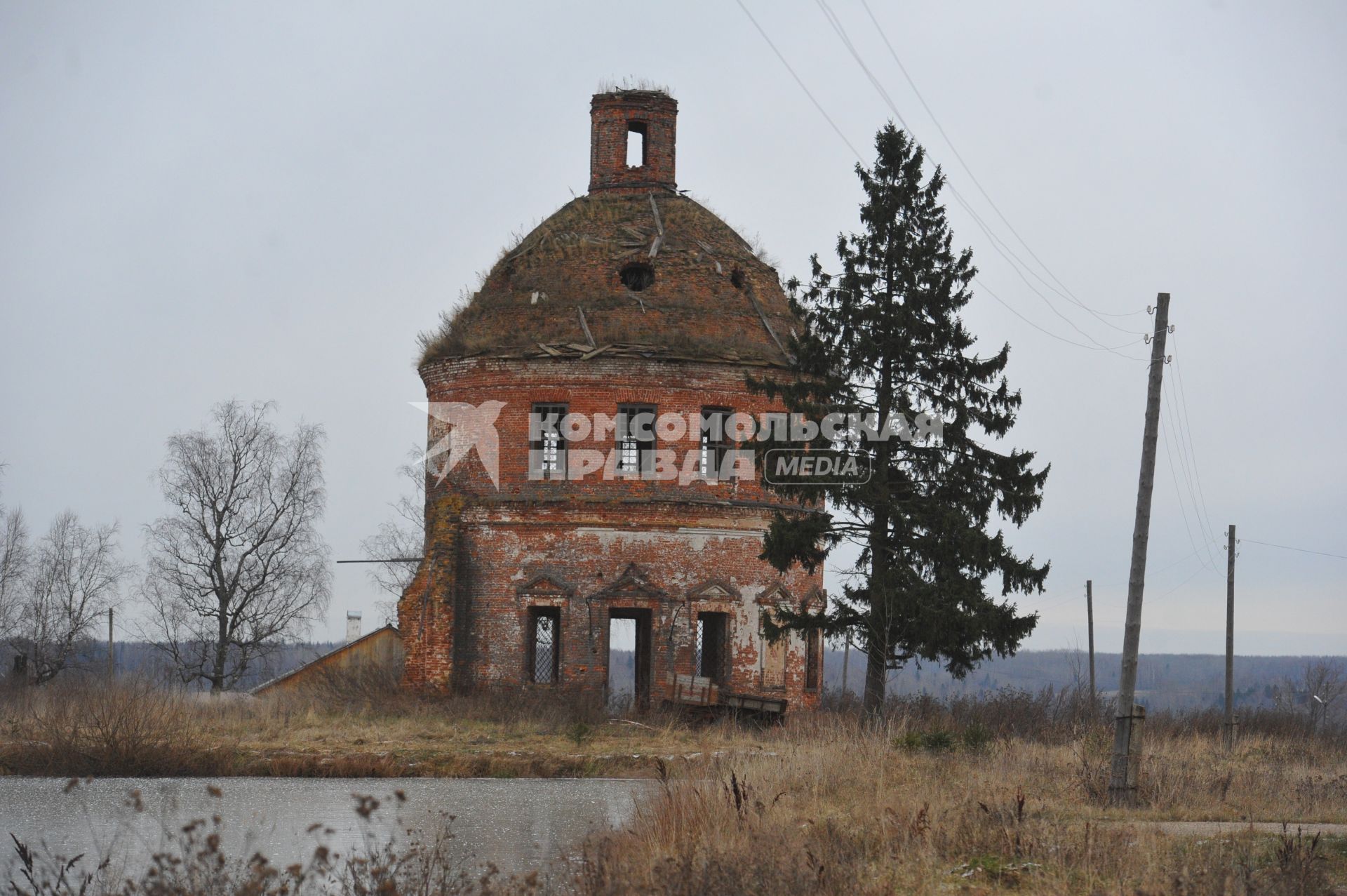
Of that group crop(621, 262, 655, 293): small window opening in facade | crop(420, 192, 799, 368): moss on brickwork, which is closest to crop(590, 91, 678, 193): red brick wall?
crop(420, 192, 799, 368): moss on brickwork

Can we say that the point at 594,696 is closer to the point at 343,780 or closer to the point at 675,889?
the point at 343,780

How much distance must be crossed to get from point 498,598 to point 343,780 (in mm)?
7720

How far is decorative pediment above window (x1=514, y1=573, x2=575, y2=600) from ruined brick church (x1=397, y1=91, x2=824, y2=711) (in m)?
0.03

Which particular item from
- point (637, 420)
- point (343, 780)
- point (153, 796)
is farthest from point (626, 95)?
point (153, 796)

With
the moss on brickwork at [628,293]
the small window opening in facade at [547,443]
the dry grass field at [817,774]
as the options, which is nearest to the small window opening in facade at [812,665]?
the dry grass field at [817,774]

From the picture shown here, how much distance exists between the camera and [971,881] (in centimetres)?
1105

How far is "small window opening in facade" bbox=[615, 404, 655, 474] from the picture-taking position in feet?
95.5

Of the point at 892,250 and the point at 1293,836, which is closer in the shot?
the point at 1293,836

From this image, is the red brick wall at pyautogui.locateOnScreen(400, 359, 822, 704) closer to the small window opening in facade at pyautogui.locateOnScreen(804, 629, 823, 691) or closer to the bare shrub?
the small window opening in facade at pyautogui.locateOnScreen(804, 629, 823, 691)

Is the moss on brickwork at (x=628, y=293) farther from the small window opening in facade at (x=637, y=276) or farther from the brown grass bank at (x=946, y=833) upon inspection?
the brown grass bank at (x=946, y=833)

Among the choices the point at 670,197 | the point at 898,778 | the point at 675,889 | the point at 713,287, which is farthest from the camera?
the point at 670,197

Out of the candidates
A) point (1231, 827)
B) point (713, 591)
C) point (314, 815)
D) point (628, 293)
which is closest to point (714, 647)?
point (713, 591)

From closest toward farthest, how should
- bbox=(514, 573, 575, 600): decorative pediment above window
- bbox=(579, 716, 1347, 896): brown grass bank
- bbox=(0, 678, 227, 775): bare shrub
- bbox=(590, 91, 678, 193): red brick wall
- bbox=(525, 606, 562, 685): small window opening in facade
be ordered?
bbox=(579, 716, 1347, 896): brown grass bank, bbox=(0, 678, 227, 775): bare shrub, bbox=(514, 573, 575, 600): decorative pediment above window, bbox=(525, 606, 562, 685): small window opening in facade, bbox=(590, 91, 678, 193): red brick wall

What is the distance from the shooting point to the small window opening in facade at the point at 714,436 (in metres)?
29.3
